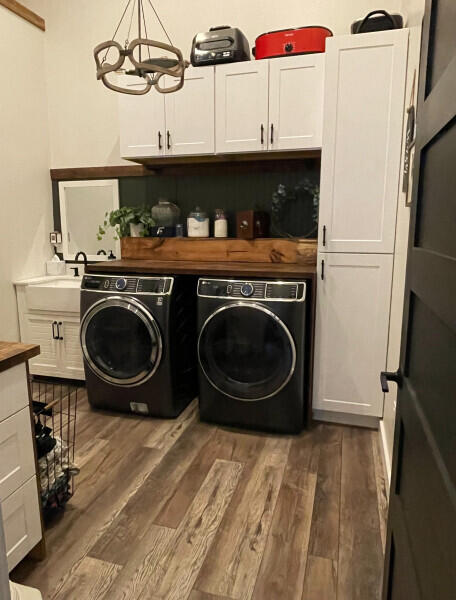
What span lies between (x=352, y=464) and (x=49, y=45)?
12.8ft

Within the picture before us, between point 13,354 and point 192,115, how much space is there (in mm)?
2077

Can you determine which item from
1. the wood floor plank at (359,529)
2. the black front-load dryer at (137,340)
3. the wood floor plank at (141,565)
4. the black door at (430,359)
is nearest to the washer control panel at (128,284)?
the black front-load dryer at (137,340)

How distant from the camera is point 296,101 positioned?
2586mm

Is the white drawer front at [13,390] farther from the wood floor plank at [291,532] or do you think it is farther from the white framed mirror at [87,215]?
the white framed mirror at [87,215]

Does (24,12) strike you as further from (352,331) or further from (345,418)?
(345,418)

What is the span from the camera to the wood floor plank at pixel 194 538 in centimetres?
151

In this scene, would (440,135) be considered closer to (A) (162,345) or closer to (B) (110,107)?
(A) (162,345)

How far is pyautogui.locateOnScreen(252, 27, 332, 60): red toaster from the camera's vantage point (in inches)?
99.1

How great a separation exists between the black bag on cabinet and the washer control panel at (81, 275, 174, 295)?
181 centimetres

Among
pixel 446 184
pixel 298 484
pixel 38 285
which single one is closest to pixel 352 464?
pixel 298 484

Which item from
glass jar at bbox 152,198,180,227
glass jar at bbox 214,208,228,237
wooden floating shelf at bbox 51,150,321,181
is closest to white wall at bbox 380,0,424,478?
wooden floating shelf at bbox 51,150,321,181

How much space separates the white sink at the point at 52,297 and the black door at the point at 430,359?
257 centimetres

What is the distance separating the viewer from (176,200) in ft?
11.1

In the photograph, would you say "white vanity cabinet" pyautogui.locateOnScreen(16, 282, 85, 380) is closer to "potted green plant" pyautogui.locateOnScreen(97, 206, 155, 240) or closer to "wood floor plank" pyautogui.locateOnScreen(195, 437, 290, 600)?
"potted green plant" pyautogui.locateOnScreen(97, 206, 155, 240)
